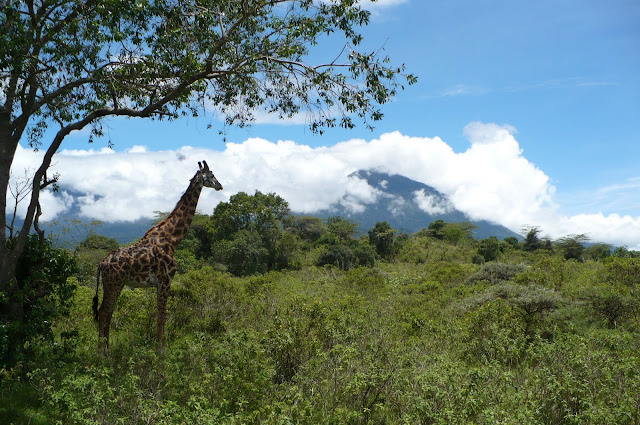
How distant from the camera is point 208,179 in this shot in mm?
8258

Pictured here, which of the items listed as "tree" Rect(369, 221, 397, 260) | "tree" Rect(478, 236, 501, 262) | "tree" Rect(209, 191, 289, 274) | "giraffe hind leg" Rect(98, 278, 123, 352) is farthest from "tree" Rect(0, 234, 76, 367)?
"tree" Rect(369, 221, 397, 260)

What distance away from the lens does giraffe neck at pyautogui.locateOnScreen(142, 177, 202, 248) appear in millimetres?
7824

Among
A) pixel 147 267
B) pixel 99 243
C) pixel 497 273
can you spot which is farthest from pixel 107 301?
pixel 99 243

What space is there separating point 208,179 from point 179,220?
88 centimetres

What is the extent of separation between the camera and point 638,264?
12531 mm

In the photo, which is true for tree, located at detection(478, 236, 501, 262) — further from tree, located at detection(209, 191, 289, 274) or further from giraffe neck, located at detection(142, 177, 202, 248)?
giraffe neck, located at detection(142, 177, 202, 248)

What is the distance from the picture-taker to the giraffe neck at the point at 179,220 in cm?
782

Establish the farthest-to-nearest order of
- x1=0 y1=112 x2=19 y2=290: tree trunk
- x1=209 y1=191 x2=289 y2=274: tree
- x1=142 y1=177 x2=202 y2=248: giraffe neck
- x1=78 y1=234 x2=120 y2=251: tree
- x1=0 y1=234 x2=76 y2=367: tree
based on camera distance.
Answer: x1=78 y1=234 x2=120 y2=251: tree → x1=209 y1=191 x2=289 y2=274: tree → x1=142 y1=177 x2=202 y2=248: giraffe neck → x1=0 y1=112 x2=19 y2=290: tree trunk → x1=0 y1=234 x2=76 y2=367: tree

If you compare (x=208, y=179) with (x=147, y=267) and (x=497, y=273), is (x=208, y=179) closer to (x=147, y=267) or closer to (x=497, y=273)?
(x=147, y=267)

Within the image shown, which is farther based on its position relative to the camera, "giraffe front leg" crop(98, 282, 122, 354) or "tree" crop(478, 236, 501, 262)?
"tree" crop(478, 236, 501, 262)

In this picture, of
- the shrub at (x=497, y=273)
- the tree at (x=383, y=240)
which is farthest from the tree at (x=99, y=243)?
the shrub at (x=497, y=273)

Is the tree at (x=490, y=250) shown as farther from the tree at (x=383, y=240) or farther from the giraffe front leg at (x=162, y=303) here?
the giraffe front leg at (x=162, y=303)

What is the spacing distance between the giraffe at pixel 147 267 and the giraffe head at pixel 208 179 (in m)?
0.06

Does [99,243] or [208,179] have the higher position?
[99,243]
